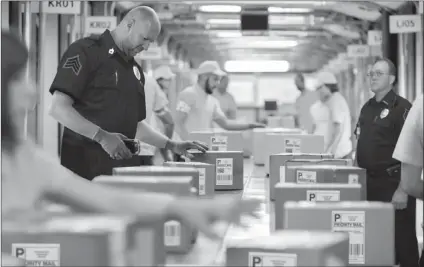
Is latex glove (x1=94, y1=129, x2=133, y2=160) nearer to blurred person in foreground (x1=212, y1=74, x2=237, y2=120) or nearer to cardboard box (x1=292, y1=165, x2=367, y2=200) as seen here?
cardboard box (x1=292, y1=165, x2=367, y2=200)

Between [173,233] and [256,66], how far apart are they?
78.3 ft

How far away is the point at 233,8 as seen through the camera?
47.2 feet

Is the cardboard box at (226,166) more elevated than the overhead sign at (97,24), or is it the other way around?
the overhead sign at (97,24)

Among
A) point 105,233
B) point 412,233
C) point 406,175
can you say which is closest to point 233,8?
point 412,233

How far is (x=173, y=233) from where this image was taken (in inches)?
96.6

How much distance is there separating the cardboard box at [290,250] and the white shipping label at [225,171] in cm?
209

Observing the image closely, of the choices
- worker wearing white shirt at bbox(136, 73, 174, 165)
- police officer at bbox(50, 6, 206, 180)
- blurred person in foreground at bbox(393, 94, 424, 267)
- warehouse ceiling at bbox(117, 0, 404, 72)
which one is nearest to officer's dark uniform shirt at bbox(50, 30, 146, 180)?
police officer at bbox(50, 6, 206, 180)

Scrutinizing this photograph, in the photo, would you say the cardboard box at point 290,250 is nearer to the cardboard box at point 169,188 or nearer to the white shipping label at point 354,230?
the white shipping label at point 354,230

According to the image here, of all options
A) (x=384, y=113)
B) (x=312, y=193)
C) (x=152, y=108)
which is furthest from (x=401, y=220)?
(x=152, y=108)

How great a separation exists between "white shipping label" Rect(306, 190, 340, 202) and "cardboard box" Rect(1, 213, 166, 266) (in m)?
0.67

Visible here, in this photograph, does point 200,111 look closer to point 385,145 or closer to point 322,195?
point 385,145

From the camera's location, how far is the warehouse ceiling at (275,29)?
13289mm

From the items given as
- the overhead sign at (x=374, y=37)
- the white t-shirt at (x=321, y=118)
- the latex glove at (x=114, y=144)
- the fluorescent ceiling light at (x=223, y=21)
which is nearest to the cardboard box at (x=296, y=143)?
the latex glove at (x=114, y=144)

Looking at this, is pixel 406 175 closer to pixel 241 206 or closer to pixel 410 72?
pixel 241 206
